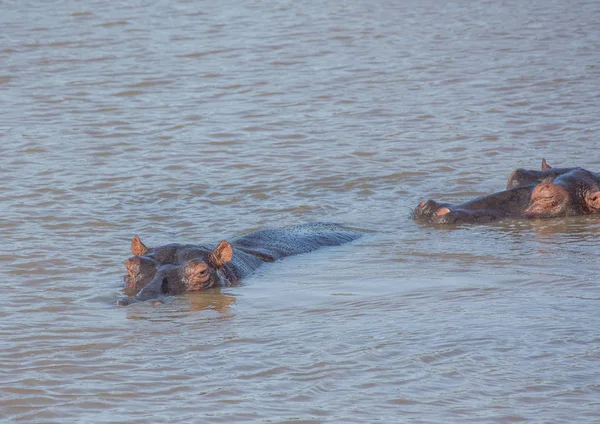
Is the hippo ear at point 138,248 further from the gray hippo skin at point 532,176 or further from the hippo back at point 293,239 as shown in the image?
the gray hippo skin at point 532,176

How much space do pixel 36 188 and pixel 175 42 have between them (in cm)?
763

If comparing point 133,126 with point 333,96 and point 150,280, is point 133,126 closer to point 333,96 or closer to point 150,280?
point 333,96

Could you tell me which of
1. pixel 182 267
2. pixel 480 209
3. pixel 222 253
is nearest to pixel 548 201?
pixel 480 209

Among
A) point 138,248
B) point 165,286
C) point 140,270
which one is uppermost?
point 138,248

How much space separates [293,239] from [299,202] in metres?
1.59

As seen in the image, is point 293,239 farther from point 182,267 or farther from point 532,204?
point 532,204

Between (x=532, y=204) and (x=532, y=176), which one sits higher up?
(x=532, y=176)

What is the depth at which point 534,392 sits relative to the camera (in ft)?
16.9

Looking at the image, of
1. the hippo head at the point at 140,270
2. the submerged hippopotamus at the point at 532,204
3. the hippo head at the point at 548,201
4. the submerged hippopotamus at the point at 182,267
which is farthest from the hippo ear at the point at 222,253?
the hippo head at the point at 548,201

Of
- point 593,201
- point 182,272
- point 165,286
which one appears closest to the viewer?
point 165,286

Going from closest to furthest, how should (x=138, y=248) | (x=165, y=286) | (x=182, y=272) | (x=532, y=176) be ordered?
(x=165, y=286) < (x=182, y=272) < (x=138, y=248) < (x=532, y=176)

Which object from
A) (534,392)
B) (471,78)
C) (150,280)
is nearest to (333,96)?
(471,78)

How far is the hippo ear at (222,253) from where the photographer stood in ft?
23.9

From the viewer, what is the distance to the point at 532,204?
922 cm
